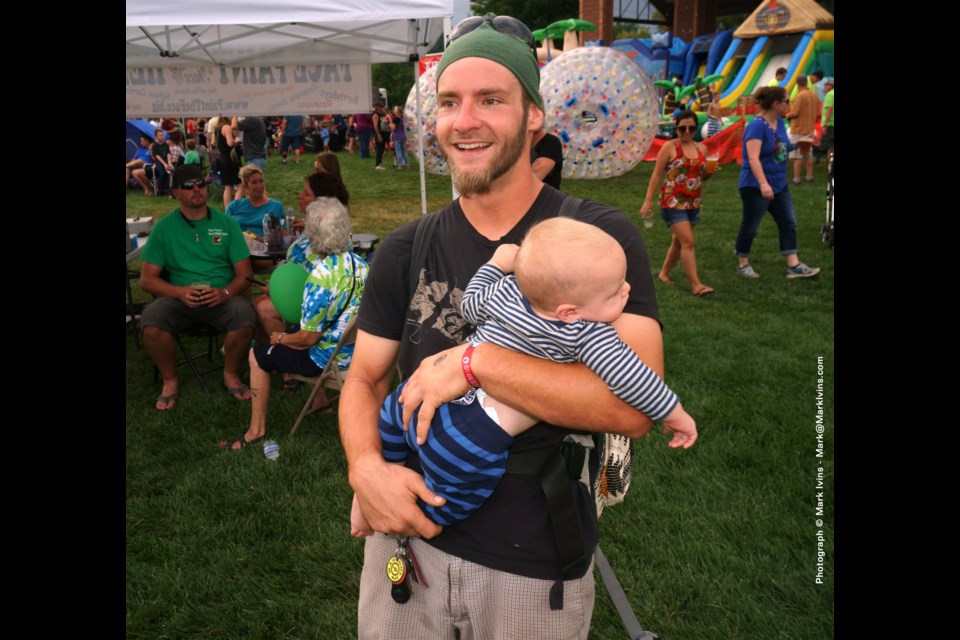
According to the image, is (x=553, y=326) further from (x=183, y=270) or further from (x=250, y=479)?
(x=183, y=270)

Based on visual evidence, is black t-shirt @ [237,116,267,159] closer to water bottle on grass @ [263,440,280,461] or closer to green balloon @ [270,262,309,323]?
green balloon @ [270,262,309,323]

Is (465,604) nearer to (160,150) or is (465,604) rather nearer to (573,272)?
(573,272)

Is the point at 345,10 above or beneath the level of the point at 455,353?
above

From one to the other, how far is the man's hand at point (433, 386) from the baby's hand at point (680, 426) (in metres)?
0.47

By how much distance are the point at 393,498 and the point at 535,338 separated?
508mm

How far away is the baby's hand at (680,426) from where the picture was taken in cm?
154

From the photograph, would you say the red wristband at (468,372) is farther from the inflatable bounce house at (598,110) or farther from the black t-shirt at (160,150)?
the black t-shirt at (160,150)

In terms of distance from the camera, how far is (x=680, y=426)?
1559 millimetres

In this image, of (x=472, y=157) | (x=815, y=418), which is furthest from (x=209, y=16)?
(x=815, y=418)

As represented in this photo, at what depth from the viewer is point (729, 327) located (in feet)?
21.7

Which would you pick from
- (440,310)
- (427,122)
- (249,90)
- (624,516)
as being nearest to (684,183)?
(624,516)

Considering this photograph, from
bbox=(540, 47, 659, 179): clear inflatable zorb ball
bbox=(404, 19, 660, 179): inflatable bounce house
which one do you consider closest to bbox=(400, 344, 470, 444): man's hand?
bbox=(404, 19, 660, 179): inflatable bounce house

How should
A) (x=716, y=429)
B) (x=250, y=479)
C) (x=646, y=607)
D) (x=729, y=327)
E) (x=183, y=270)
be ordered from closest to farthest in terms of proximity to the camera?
(x=646, y=607)
(x=250, y=479)
(x=716, y=429)
(x=183, y=270)
(x=729, y=327)

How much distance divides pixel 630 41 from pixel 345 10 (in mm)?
28962
